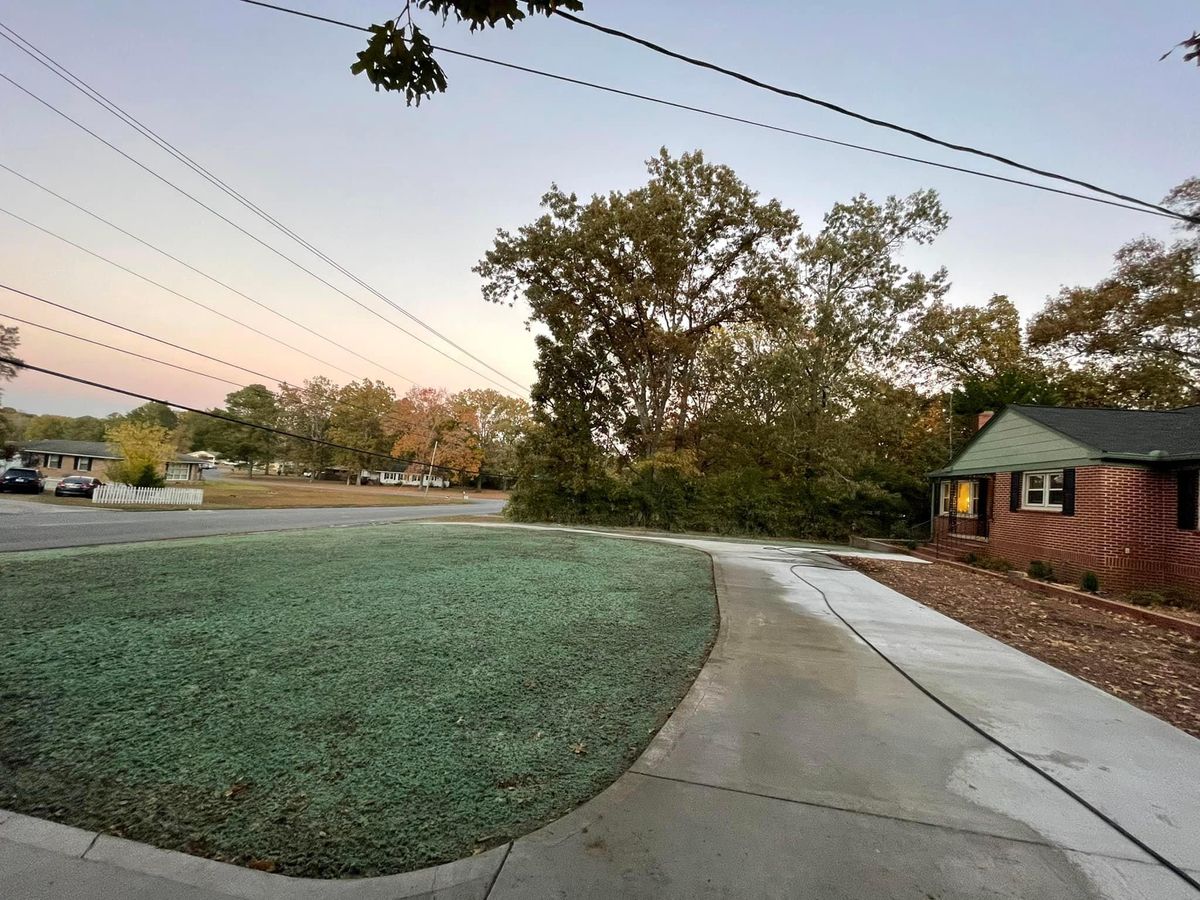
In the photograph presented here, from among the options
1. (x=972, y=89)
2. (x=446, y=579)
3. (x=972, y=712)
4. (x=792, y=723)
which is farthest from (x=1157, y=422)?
(x=446, y=579)

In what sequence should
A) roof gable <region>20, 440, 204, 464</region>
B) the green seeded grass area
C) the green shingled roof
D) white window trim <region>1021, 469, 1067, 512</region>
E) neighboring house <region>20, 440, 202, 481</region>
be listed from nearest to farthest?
the green seeded grass area
the green shingled roof
white window trim <region>1021, 469, 1067, 512</region>
neighboring house <region>20, 440, 202, 481</region>
roof gable <region>20, 440, 204, 464</region>

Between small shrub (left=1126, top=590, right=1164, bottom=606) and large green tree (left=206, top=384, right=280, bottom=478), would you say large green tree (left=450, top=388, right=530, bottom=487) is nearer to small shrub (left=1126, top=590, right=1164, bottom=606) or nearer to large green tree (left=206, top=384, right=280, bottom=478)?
large green tree (left=206, top=384, right=280, bottom=478)

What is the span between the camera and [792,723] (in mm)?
3033

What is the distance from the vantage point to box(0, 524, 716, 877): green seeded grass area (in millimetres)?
1956

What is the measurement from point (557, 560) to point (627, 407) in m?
14.0

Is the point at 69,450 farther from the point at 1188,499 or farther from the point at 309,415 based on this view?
the point at 1188,499

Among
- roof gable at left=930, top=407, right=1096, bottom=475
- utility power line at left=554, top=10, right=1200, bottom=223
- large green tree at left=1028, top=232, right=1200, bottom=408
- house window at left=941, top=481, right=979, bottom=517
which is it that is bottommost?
house window at left=941, top=481, right=979, bottom=517

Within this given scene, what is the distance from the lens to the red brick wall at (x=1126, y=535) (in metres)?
8.71

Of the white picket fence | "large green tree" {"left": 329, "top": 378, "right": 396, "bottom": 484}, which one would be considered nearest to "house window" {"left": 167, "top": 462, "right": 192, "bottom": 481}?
"large green tree" {"left": 329, "top": 378, "right": 396, "bottom": 484}

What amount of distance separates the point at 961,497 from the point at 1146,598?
349 inches

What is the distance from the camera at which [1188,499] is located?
864 cm

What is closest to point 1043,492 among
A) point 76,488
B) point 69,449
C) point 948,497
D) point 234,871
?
point 948,497

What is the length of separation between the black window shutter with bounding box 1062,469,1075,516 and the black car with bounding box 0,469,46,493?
4181 cm

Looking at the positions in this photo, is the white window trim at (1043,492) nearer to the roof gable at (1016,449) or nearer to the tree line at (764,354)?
the roof gable at (1016,449)
